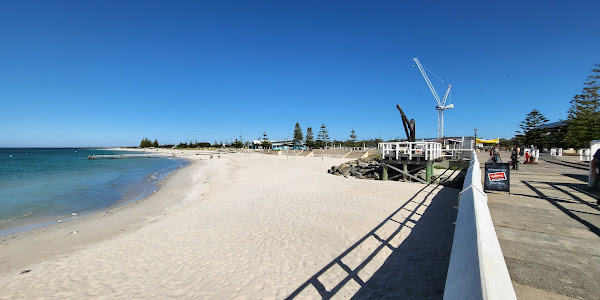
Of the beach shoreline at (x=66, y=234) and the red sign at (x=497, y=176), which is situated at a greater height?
the red sign at (x=497, y=176)

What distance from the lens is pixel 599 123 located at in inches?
1168

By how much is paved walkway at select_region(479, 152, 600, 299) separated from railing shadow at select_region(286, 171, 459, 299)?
4.72 ft

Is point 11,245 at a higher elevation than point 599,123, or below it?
below

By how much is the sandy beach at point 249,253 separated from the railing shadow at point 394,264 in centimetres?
2

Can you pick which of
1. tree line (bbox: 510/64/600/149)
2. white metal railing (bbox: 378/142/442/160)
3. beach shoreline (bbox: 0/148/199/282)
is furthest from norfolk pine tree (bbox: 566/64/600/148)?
beach shoreline (bbox: 0/148/199/282)

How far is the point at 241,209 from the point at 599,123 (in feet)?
137

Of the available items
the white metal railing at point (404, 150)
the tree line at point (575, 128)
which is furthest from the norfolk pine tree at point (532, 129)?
the white metal railing at point (404, 150)

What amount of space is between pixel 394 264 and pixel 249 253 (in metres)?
3.27

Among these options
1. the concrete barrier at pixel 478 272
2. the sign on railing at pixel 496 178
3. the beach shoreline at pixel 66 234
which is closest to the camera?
the concrete barrier at pixel 478 272

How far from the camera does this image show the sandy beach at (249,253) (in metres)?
4.80

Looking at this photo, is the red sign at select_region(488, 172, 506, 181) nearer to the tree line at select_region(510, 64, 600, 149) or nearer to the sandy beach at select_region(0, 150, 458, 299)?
the sandy beach at select_region(0, 150, 458, 299)

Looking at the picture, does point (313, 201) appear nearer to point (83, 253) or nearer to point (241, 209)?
point (241, 209)

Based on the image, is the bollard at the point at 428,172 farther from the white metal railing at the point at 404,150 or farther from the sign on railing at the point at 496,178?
the sign on railing at the point at 496,178

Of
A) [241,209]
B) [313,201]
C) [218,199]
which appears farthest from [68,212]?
[313,201]
